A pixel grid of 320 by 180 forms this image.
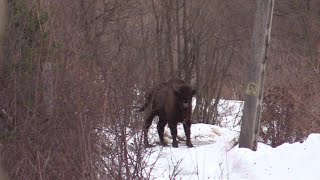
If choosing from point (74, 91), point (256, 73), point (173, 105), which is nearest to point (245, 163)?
point (256, 73)

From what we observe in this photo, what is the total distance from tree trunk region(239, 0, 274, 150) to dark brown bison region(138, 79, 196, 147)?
266cm

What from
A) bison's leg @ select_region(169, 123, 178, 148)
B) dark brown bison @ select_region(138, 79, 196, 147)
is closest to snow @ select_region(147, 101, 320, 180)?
bison's leg @ select_region(169, 123, 178, 148)

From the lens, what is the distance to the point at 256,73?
10.2m

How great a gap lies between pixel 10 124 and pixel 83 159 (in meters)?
2.34

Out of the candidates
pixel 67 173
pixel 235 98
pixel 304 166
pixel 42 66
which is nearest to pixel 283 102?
Result: pixel 304 166

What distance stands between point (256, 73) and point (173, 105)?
3.42m

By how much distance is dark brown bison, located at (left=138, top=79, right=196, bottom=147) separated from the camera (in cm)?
1293

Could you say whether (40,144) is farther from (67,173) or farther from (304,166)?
(304,166)

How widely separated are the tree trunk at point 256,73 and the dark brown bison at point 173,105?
8.74 ft

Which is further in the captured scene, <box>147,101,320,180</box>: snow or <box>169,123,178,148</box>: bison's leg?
<box>169,123,178,148</box>: bison's leg

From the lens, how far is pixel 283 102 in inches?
468

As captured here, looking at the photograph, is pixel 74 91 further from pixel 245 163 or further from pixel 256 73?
pixel 256 73

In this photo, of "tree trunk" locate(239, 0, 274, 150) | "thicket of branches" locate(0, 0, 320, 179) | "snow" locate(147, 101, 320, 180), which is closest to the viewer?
"thicket of branches" locate(0, 0, 320, 179)

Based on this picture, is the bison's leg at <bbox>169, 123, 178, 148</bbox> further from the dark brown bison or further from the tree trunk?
the tree trunk
